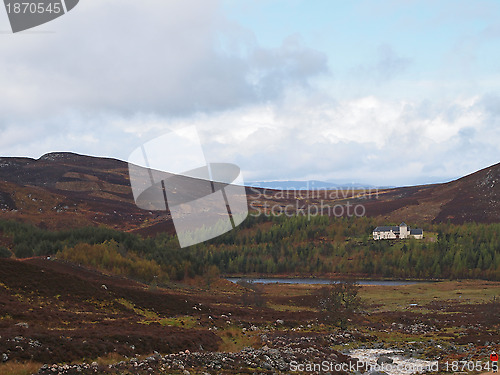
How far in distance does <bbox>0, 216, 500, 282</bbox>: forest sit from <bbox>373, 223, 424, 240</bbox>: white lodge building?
155 inches

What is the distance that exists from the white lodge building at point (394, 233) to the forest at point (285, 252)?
3.93 meters

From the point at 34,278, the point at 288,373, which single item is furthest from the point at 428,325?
the point at 34,278

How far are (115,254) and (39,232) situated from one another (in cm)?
3296

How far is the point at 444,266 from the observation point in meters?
142

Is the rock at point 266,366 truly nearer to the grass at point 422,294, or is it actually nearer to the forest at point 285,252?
the grass at point 422,294

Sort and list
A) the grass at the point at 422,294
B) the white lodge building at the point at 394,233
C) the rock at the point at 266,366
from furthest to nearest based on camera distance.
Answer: the white lodge building at the point at 394,233
the grass at the point at 422,294
the rock at the point at 266,366

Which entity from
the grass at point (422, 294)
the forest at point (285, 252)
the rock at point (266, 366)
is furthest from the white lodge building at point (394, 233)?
the rock at point (266, 366)

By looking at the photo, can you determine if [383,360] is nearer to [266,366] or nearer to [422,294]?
[266,366]

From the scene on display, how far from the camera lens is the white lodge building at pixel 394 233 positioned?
593ft

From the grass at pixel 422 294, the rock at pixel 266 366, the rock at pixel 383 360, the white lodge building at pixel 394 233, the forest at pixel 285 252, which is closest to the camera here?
the rock at pixel 266 366

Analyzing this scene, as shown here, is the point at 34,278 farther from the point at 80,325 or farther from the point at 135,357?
the point at 135,357

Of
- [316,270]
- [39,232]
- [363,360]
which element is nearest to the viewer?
[363,360]

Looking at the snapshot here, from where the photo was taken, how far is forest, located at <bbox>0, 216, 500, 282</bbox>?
9512 cm

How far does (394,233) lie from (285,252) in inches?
1738
